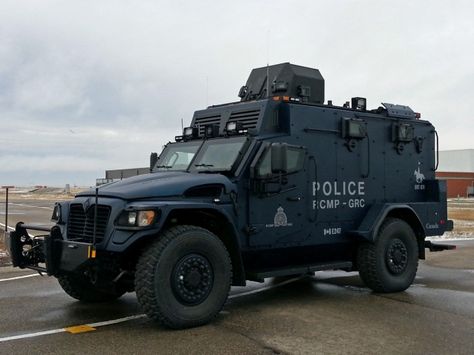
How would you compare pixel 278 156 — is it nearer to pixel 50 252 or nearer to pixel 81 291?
pixel 50 252

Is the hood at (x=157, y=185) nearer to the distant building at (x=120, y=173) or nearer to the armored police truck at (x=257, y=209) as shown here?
the armored police truck at (x=257, y=209)

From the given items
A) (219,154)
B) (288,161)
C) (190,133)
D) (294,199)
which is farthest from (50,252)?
(294,199)

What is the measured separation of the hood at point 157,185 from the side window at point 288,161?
47 cm

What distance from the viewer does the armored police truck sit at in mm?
5969

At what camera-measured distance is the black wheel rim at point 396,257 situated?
842cm

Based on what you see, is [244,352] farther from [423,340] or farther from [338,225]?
[338,225]

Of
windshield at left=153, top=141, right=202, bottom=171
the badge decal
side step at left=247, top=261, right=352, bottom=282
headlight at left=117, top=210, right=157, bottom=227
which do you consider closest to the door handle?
the badge decal

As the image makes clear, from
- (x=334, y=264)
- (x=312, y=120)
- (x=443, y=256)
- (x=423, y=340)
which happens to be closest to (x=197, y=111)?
(x=312, y=120)

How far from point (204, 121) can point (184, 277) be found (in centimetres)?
313

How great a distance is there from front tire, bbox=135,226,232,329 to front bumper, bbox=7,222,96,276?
617mm

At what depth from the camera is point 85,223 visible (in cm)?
641

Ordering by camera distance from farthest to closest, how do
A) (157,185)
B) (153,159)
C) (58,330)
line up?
(153,159)
(157,185)
(58,330)

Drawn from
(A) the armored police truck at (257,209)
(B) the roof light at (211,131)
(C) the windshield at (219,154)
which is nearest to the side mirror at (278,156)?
(A) the armored police truck at (257,209)

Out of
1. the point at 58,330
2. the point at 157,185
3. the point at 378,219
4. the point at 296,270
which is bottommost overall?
the point at 58,330
